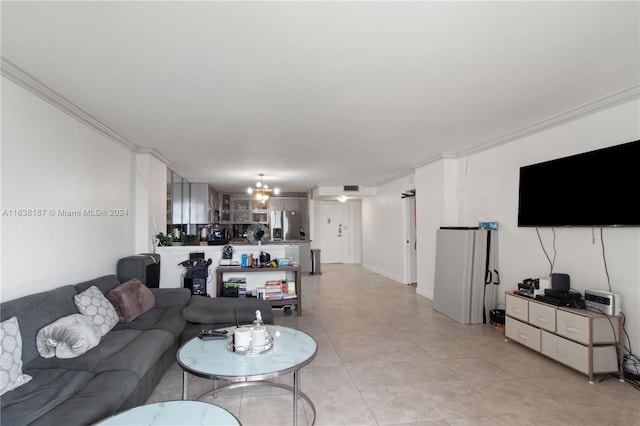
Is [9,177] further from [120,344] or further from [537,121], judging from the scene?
[537,121]

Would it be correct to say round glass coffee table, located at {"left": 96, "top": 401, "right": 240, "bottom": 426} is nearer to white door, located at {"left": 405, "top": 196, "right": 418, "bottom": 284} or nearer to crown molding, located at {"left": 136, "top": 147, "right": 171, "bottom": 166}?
crown molding, located at {"left": 136, "top": 147, "right": 171, "bottom": 166}

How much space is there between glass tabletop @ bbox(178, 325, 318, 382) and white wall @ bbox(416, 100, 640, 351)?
2.90 m

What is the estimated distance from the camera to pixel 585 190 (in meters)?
3.18

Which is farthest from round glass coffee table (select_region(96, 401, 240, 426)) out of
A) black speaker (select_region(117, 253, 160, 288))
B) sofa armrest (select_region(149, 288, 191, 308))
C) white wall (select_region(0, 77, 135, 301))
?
black speaker (select_region(117, 253, 160, 288))

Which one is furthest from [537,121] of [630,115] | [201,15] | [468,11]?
[201,15]

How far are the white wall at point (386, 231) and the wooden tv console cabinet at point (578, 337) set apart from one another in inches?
156

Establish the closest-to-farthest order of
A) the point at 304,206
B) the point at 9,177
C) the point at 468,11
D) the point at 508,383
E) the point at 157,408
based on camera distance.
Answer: the point at 157,408 → the point at 468,11 → the point at 9,177 → the point at 508,383 → the point at 304,206

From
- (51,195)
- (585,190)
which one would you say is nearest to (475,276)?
(585,190)

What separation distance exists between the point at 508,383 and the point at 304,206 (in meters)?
8.27

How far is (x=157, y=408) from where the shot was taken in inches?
62.1

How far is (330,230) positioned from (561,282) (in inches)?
321

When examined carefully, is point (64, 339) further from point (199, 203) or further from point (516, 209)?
point (199, 203)

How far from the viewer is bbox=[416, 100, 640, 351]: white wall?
117 inches

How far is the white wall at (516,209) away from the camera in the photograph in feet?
9.71
